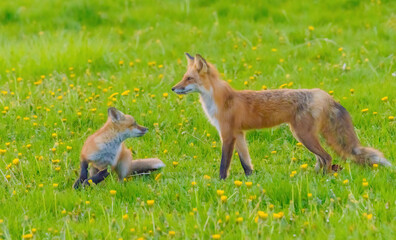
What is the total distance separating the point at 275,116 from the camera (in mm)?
7387

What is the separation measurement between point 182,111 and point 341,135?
299cm

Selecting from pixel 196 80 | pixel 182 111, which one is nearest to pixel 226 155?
pixel 196 80

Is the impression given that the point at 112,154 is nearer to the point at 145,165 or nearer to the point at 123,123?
the point at 123,123

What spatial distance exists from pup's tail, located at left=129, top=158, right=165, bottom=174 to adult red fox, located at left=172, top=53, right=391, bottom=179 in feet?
2.80

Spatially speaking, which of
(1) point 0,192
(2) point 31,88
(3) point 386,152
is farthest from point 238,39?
(1) point 0,192

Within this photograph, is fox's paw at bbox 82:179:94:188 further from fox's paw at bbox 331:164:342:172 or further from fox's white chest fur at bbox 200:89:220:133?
fox's paw at bbox 331:164:342:172

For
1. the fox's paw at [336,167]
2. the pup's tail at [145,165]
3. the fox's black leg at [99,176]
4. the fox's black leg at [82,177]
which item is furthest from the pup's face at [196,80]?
the fox's paw at [336,167]

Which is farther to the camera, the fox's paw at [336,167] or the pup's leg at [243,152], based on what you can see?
the pup's leg at [243,152]

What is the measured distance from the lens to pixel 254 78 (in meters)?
10.9

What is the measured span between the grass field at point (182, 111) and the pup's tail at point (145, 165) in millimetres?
160

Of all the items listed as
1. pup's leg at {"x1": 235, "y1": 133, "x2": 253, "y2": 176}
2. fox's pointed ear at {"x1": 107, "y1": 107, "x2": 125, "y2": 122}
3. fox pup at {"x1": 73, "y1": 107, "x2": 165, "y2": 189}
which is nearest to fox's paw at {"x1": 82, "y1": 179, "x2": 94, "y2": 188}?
fox pup at {"x1": 73, "y1": 107, "x2": 165, "y2": 189}

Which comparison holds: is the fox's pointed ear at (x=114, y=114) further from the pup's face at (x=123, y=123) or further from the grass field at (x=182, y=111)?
the grass field at (x=182, y=111)

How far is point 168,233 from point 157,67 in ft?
22.9

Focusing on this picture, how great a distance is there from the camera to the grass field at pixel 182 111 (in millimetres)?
5691
